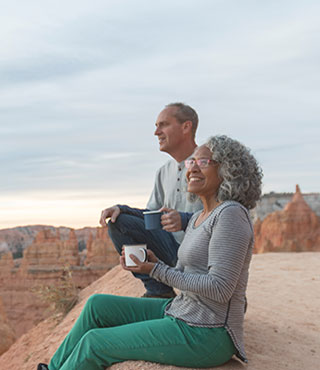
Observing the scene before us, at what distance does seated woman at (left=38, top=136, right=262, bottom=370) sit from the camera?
2.80 m

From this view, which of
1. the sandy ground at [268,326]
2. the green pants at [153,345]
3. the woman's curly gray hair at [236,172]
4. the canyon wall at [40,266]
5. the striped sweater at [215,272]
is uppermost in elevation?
the woman's curly gray hair at [236,172]

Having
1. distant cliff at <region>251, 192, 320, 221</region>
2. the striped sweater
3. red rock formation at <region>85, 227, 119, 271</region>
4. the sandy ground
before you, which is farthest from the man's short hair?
distant cliff at <region>251, 192, 320, 221</region>

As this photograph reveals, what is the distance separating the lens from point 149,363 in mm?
3127

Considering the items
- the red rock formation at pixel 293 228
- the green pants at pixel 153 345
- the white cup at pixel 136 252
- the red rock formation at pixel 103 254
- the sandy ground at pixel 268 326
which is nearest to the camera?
the green pants at pixel 153 345

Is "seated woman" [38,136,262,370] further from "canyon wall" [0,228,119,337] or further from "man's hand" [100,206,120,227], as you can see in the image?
"canyon wall" [0,228,119,337]

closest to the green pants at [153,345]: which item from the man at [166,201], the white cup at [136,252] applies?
the white cup at [136,252]

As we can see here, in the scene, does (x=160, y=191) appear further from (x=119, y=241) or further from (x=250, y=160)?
(x=250, y=160)

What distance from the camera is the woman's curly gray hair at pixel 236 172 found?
2990mm

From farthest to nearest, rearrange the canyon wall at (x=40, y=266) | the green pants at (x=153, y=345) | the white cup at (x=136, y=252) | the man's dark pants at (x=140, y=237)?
the canyon wall at (x=40, y=266) < the man's dark pants at (x=140, y=237) < the white cup at (x=136, y=252) < the green pants at (x=153, y=345)

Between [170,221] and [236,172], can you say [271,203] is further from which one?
[236,172]

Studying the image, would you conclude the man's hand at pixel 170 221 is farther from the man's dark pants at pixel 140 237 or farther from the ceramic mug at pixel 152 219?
the man's dark pants at pixel 140 237

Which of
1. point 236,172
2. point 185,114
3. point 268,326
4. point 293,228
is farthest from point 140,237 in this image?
point 293,228

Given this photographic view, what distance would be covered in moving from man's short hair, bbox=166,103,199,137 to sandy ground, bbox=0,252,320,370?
80.2 inches

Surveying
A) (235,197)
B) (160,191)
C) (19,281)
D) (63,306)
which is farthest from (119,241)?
(19,281)
